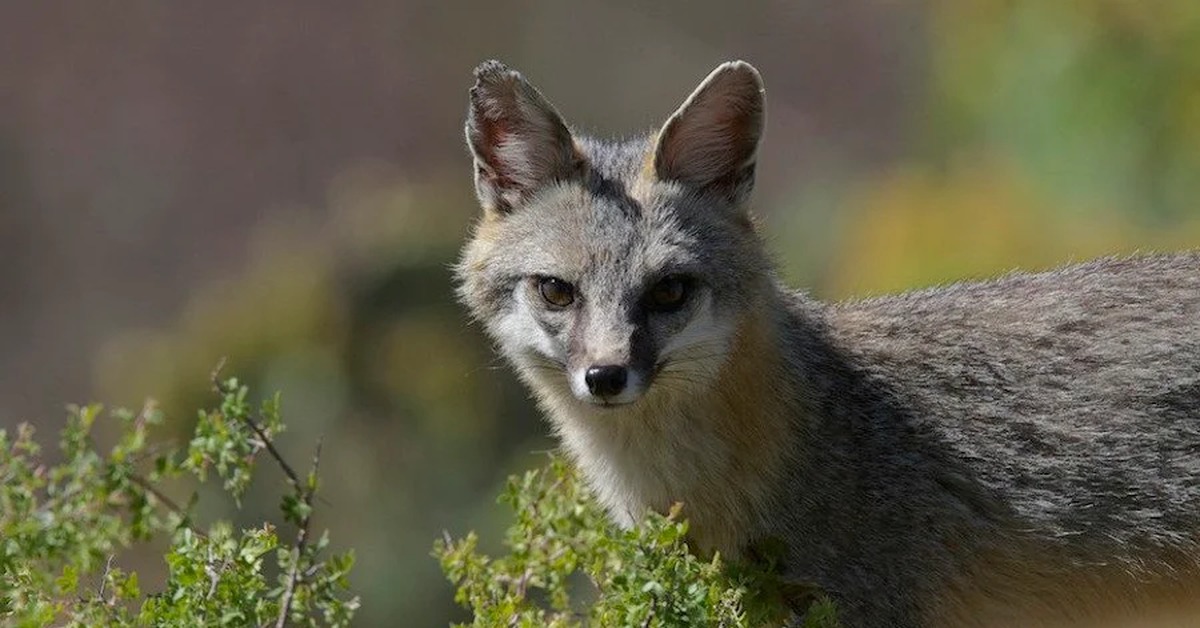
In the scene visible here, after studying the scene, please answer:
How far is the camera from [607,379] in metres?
5.29

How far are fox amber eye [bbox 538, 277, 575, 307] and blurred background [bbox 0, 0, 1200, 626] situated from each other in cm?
549

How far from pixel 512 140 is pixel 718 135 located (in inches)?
26.8

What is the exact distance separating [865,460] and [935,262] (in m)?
5.53

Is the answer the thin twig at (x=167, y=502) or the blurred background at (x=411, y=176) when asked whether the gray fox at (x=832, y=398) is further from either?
the blurred background at (x=411, y=176)

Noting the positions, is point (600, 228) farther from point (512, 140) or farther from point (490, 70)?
point (490, 70)

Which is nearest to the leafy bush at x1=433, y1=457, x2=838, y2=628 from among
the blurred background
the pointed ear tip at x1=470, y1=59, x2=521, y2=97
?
the pointed ear tip at x1=470, y1=59, x2=521, y2=97

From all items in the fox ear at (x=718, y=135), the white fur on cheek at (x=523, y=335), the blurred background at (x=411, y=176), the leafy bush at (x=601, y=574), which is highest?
the blurred background at (x=411, y=176)

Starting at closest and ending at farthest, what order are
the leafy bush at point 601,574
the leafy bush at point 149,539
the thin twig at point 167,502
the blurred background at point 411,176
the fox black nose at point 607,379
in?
the leafy bush at point 601,574 < the leafy bush at point 149,539 < the thin twig at point 167,502 < the fox black nose at point 607,379 < the blurred background at point 411,176

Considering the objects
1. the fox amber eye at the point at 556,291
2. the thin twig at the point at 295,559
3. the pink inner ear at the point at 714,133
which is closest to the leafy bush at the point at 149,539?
the thin twig at the point at 295,559

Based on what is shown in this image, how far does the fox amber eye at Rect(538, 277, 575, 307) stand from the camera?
566 centimetres

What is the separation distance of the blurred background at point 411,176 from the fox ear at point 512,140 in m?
5.20

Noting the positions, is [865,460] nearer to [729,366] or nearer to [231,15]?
[729,366]

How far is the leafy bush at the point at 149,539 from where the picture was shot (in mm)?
4852

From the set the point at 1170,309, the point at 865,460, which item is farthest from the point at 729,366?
the point at 1170,309
